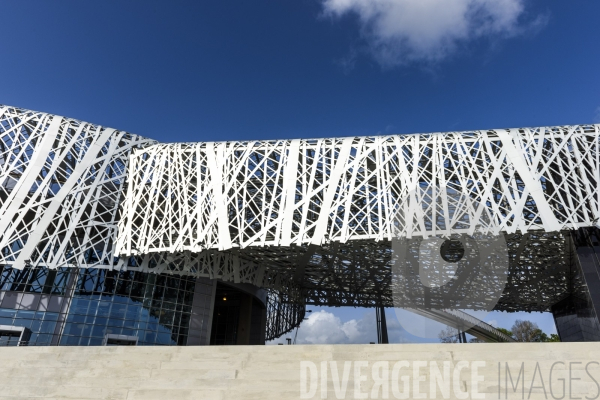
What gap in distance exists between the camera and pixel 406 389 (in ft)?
33.0

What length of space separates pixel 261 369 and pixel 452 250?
809 inches

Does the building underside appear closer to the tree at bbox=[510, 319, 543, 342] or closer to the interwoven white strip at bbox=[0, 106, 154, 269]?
the interwoven white strip at bbox=[0, 106, 154, 269]

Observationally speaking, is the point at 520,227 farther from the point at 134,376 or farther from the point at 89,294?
the point at 89,294

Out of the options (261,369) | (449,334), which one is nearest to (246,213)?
(261,369)

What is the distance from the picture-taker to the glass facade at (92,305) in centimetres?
2444

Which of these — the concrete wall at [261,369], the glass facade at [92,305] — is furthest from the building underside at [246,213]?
the concrete wall at [261,369]

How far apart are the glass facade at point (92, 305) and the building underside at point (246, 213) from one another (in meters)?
0.08

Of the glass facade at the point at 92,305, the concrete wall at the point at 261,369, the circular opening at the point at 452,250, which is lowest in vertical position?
the concrete wall at the point at 261,369

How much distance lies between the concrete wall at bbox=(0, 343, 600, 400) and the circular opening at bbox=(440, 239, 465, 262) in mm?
16505

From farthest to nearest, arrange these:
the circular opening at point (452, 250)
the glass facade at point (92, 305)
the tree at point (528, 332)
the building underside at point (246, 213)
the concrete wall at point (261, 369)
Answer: the tree at point (528, 332)
the circular opening at point (452, 250)
the glass facade at point (92, 305)
the building underside at point (246, 213)
the concrete wall at point (261, 369)

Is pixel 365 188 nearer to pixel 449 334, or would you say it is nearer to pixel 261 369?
pixel 261 369

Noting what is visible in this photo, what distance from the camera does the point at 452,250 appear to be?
2822cm

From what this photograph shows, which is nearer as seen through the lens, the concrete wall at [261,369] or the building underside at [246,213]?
the concrete wall at [261,369]

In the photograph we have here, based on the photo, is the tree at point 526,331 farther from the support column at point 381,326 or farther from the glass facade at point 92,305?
the glass facade at point 92,305
